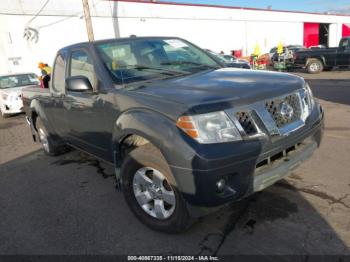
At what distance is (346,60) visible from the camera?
17.4 meters

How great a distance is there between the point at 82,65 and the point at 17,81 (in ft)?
29.9

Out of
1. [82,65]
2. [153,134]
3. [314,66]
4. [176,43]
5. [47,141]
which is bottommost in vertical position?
[314,66]

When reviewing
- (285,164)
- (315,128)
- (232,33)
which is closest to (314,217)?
(285,164)

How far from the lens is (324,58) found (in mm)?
18141

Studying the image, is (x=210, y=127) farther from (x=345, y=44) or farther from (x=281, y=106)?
(x=345, y=44)

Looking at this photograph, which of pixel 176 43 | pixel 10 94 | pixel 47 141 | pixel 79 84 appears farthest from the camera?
pixel 10 94

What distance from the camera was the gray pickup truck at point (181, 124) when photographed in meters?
2.64

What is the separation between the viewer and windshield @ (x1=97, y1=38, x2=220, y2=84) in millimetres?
3682

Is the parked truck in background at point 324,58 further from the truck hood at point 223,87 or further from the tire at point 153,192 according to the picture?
the tire at point 153,192

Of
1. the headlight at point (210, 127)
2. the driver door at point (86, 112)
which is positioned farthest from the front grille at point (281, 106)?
the driver door at point (86, 112)

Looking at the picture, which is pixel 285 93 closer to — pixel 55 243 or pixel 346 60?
Answer: pixel 55 243

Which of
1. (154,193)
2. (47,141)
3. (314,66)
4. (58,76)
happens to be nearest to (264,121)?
(154,193)

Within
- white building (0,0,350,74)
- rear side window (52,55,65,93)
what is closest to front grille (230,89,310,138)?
rear side window (52,55,65,93)

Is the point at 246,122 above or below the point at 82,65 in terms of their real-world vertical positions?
below
